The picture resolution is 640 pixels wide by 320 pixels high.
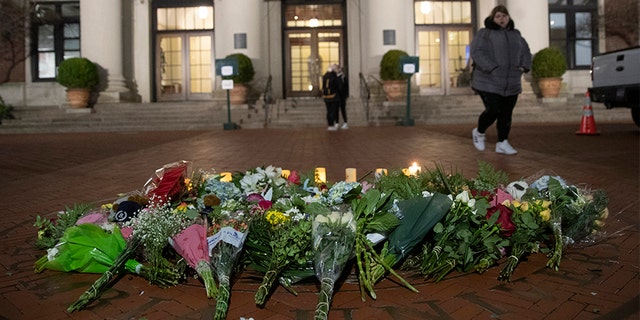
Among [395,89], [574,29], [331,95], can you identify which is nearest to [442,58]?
[395,89]

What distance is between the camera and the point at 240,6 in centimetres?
2133

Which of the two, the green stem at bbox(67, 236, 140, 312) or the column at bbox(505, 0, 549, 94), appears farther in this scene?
the column at bbox(505, 0, 549, 94)

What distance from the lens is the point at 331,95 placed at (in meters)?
16.3

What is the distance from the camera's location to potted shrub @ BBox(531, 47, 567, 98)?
2030cm

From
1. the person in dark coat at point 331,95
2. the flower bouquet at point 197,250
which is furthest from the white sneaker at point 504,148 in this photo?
the person in dark coat at point 331,95

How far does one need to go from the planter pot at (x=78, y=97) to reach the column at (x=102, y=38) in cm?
109

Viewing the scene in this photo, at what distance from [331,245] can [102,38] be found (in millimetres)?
21011

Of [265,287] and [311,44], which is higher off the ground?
[311,44]

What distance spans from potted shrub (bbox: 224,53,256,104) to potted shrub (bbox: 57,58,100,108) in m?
4.85

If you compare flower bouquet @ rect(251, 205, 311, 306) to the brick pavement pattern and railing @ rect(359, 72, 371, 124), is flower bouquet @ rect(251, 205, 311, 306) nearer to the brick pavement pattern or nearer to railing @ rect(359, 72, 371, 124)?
the brick pavement pattern

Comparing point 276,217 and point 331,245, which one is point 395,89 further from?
point 331,245

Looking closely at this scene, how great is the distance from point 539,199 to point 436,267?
3.12ft

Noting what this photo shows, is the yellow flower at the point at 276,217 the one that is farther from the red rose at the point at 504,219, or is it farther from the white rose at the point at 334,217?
the red rose at the point at 504,219

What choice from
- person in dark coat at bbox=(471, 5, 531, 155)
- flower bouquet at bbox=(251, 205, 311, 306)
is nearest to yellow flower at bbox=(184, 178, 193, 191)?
flower bouquet at bbox=(251, 205, 311, 306)
